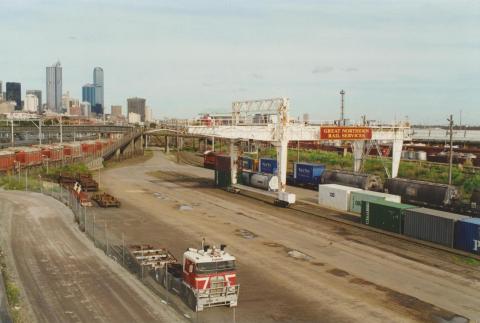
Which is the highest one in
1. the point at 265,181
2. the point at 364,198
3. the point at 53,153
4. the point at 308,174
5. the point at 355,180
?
the point at 53,153

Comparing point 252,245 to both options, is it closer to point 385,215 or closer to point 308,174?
point 385,215

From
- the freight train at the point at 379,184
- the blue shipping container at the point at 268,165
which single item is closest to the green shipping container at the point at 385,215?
the freight train at the point at 379,184

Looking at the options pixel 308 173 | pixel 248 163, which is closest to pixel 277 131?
pixel 308 173

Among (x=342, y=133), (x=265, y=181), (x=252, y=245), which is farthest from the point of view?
(x=265, y=181)

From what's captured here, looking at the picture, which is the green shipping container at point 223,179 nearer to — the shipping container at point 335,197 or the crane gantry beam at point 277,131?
the crane gantry beam at point 277,131

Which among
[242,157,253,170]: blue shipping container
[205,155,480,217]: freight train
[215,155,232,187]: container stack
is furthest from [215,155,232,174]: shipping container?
[242,157,253,170]: blue shipping container

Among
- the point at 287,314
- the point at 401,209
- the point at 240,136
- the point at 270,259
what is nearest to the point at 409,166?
the point at 240,136

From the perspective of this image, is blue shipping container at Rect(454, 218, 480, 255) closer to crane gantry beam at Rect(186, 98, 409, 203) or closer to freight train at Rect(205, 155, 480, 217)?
freight train at Rect(205, 155, 480, 217)

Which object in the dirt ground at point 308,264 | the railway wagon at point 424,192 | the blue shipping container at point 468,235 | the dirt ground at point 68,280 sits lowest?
the dirt ground at point 308,264
